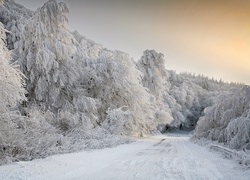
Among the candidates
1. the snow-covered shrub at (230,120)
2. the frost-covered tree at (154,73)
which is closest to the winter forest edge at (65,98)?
the snow-covered shrub at (230,120)

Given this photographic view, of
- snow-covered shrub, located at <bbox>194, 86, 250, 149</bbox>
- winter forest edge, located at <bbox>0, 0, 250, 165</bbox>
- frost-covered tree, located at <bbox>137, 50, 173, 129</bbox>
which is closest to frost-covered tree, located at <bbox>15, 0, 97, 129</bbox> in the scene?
winter forest edge, located at <bbox>0, 0, 250, 165</bbox>

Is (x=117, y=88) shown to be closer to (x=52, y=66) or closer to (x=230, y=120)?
(x=52, y=66)

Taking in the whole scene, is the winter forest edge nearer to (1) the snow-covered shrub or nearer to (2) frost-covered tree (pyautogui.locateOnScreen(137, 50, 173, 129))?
(1) the snow-covered shrub

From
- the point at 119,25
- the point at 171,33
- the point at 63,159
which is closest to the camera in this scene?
the point at 63,159

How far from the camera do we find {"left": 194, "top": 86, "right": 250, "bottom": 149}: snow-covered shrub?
Result: 54.4ft

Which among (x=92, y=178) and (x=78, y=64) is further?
(x=78, y=64)

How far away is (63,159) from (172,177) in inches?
178

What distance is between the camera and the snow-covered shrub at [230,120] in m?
16.6

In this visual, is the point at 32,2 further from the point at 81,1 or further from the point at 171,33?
the point at 171,33

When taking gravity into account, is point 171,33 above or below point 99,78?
above

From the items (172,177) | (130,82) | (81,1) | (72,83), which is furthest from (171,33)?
(172,177)

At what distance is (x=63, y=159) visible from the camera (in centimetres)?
1092

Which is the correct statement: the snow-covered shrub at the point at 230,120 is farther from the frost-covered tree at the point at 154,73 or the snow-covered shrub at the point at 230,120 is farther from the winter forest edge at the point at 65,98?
the frost-covered tree at the point at 154,73

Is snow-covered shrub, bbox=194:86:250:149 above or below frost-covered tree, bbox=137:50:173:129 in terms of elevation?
below
